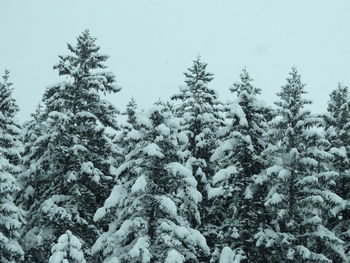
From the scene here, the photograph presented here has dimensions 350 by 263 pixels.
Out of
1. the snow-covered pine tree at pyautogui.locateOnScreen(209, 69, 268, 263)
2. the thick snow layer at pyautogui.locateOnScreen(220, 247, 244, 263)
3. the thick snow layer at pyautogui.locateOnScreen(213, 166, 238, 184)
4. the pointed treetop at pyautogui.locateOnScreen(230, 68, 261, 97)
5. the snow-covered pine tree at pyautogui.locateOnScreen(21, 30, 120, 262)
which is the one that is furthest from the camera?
the pointed treetop at pyautogui.locateOnScreen(230, 68, 261, 97)

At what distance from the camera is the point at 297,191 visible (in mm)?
A: 23203

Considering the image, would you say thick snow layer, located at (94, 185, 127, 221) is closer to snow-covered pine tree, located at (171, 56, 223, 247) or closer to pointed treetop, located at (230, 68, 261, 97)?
snow-covered pine tree, located at (171, 56, 223, 247)

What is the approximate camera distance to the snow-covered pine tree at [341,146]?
994 inches

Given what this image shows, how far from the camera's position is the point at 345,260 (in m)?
22.6

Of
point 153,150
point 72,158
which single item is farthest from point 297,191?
point 72,158

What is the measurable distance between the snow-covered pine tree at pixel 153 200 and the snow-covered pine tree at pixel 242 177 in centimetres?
273

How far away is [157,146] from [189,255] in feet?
15.1

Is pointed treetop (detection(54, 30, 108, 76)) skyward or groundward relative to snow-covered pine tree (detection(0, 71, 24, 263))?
skyward

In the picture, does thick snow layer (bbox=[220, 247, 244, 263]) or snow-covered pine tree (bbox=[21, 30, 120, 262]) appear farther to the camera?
snow-covered pine tree (bbox=[21, 30, 120, 262])

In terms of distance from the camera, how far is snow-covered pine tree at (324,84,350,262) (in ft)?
82.8

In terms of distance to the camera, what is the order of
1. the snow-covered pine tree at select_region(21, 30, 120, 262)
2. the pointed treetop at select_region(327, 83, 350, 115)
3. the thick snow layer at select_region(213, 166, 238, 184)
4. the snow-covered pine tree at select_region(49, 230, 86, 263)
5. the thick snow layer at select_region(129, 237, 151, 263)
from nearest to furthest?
the snow-covered pine tree at select_region(49, 230, 86, 263) → the thick snow layer at select_region(129, 237, 151, 263) → the thick snow layer at select_region(213, 166, 238, 184) → the snow-covered pine tree at select_region(21, 30, 120, 262) → the pointed treetop at select_region(327, 83, 350, 115)

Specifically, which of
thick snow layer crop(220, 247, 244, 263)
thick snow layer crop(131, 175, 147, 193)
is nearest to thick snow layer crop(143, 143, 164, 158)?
thick snow layer crop(131, 175, 147, 193)

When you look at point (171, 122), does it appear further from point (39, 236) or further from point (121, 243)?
point (39, 236)

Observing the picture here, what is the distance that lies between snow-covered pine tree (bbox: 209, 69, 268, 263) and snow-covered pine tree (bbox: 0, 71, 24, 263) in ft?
29.6
